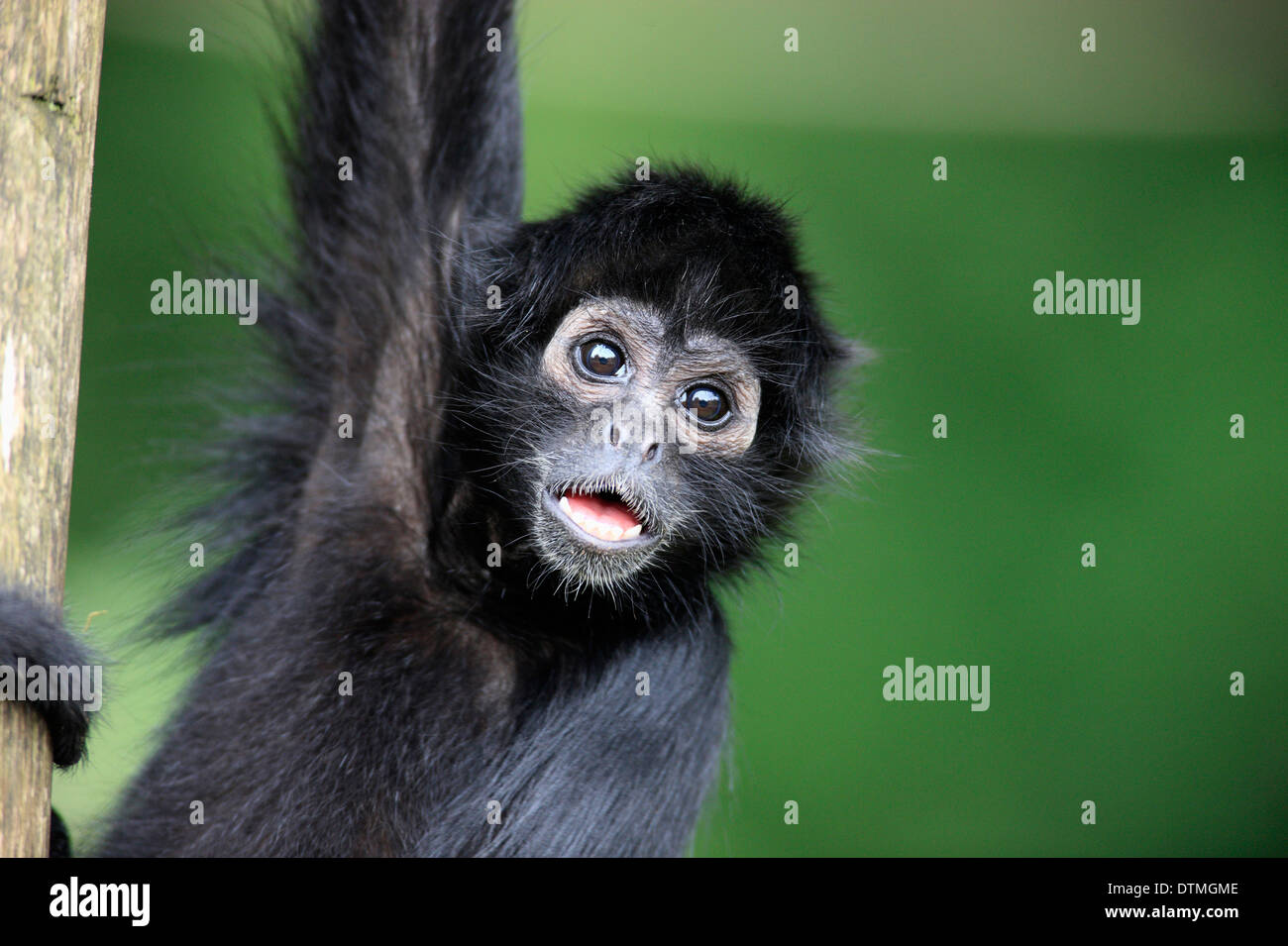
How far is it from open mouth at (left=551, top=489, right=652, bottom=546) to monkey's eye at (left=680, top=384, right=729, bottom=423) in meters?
0.44

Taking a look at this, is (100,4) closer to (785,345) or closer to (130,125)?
(785,345)

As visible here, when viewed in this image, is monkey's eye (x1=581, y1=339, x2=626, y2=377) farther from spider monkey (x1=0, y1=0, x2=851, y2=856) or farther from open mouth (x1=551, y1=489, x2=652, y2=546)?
open mouth (x1=551, y1=489, x2=652, y2=546)

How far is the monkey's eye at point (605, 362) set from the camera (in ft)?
14.0

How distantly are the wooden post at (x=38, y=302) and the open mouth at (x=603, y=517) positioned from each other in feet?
5.29

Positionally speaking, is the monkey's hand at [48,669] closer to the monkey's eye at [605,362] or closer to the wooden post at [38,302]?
the wooden post at [38,302]

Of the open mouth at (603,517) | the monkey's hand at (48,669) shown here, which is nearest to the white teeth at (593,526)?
the open mouth at (603,517)

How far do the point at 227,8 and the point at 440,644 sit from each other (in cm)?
280

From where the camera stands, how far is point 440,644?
446cm

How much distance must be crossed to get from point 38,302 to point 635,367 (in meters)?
1.91

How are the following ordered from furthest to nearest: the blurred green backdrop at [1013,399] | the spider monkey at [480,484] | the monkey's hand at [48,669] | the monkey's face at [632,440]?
1. the blurred green backdrop at [1013,399]
2. the spider monkey at [480,484]
3. the monkey's face at [632,440]
4. the monkey's hand at [48,669]

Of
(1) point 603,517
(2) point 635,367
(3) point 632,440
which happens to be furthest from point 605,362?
(1) point 603,517

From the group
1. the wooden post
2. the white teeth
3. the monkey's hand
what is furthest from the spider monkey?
the wooden post

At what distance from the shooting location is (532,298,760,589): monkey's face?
4.12 meters

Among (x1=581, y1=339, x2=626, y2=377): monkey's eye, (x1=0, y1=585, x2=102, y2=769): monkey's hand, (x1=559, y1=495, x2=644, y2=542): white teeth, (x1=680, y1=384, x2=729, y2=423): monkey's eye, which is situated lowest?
(x1=0, y1=585, x2=102, y2=769): monkey's hand
